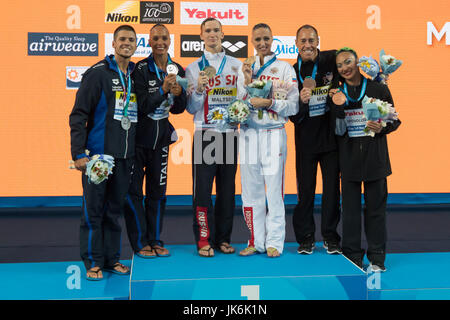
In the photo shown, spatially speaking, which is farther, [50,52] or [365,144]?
[50,52]

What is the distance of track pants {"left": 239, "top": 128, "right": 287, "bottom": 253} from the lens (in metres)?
3.68

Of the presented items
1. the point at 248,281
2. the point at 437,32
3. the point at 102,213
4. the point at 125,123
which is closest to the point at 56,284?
the point at 102,213

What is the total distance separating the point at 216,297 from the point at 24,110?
4767mm

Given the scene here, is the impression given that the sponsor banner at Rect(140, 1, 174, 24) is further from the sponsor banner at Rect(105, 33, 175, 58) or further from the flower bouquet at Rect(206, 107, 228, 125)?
the flower bouquet at Rect(206, 107, 228, 125)

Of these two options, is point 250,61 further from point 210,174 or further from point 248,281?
point 248,281

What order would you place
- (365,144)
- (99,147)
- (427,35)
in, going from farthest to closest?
(427,35) < (365,144) < (99,147)

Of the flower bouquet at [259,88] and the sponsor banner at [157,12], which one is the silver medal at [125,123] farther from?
the sponsor banner at [157,12]

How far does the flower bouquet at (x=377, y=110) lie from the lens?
344cm

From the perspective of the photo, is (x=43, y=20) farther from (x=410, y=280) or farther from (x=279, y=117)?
(x=410, y=280)

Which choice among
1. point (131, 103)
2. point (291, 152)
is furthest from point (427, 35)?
Result: point (131, 103)

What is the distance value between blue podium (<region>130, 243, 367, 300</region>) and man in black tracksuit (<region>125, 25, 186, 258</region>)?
0.42 metres

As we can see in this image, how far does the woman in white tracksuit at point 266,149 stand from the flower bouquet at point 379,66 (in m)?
0.52

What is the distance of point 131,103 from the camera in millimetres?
3518

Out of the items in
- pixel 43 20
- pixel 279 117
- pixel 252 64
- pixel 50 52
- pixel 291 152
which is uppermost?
pixel 43 20
